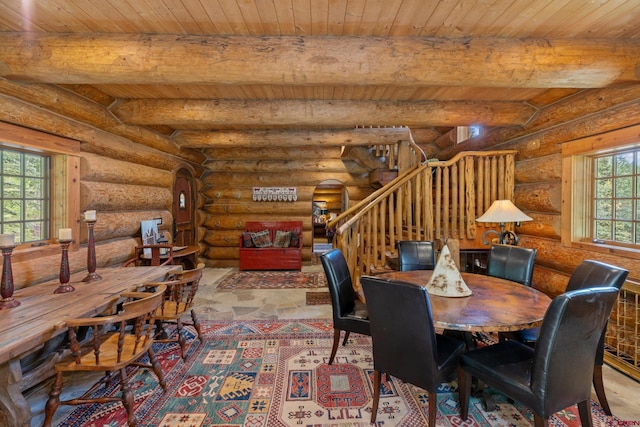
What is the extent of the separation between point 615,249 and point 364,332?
2.61 metres

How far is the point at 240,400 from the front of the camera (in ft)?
7.43

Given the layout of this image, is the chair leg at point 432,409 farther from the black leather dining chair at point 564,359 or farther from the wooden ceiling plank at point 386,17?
the wooden ceiling plank at point 386,17

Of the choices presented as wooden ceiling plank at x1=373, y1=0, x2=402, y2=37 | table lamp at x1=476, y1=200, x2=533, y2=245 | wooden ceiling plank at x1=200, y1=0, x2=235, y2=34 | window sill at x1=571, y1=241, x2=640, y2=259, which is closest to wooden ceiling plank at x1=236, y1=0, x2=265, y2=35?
wooden ceiling plank at x1=200, y1=0, x2=235, y2=34

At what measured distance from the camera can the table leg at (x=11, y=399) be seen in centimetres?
171

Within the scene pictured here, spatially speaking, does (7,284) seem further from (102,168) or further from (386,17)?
(386,17)

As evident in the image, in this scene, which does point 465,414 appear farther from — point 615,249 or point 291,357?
point 615,249

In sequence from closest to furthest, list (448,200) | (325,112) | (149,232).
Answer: (325,112) < (448,200) < (149,232)

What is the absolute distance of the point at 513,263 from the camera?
2.99 m

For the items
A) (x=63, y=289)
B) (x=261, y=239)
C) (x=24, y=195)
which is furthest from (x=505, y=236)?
(x=24, y=195)

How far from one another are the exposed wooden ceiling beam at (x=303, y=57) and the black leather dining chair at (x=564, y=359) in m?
1.88

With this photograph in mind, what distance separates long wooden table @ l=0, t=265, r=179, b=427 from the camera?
1673 mm

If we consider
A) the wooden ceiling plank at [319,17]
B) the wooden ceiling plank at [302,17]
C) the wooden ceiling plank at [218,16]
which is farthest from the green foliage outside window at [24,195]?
the wooden ceiling plank at [319,17]

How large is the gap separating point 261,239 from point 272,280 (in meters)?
1.27

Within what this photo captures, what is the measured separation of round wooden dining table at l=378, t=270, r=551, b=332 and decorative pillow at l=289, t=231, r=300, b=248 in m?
4.38
